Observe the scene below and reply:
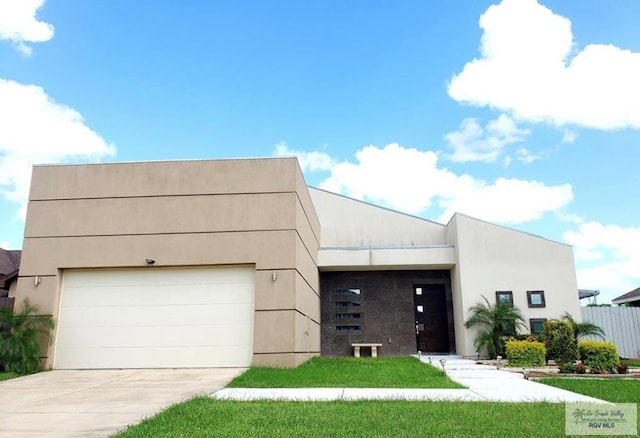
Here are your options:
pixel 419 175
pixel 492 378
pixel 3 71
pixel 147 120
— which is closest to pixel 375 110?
pixel 419 175

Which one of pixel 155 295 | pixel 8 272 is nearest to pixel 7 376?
pixel 155 295

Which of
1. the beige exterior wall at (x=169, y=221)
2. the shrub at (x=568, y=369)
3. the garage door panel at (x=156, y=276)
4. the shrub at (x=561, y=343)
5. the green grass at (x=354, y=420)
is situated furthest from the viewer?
the shrub at (x=561, y=343)

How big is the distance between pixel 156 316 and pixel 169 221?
2.46m

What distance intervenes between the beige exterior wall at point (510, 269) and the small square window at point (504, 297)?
0.45 feet

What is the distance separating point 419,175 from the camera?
794 inches

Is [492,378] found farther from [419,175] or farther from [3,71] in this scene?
[3,71]

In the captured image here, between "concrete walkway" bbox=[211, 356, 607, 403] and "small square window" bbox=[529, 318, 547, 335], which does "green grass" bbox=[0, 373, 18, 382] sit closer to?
"concrete walkway" bbox=[211, 356, 607, 403]

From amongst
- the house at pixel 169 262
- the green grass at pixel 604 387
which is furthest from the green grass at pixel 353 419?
the house at pixel 169 262

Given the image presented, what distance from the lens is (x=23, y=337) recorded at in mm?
11141

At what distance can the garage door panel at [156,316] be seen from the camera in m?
11.8

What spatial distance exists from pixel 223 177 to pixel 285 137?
4.15m

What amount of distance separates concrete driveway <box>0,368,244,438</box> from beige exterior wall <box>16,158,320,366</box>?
7.72 feet

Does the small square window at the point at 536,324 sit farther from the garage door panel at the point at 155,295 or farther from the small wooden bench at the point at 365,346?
the garage door panel at the point at 155,295

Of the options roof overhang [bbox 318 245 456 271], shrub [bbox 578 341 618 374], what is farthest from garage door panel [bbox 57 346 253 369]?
shrub [bbox 578 341 618 374]
